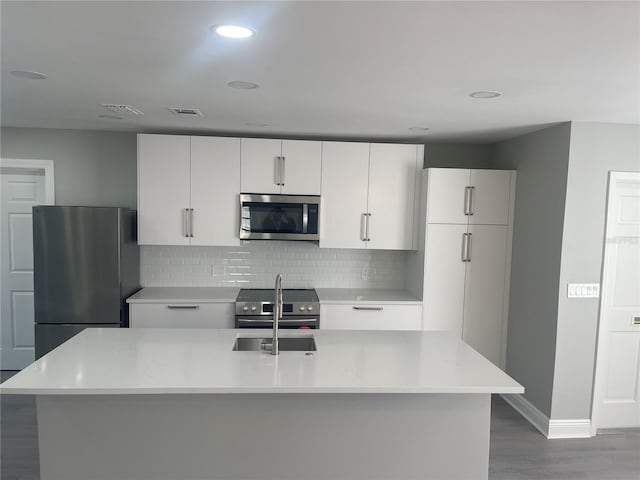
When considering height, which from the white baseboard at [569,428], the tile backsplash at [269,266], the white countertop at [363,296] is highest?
the tile backsplash at [269,266]

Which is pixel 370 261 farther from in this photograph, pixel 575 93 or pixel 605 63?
pixel 605 63

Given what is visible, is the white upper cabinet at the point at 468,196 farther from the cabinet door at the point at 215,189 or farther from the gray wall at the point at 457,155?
the cabinet door at the point at 215,189

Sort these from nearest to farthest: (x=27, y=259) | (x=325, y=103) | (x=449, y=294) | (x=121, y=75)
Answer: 1. (x=121, y=75)
2. (x=325, y=103)
3. (x=449, y=294)
4. (x=27, y=259)

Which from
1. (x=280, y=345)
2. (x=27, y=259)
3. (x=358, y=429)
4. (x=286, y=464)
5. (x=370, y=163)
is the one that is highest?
(x=370, y=163)

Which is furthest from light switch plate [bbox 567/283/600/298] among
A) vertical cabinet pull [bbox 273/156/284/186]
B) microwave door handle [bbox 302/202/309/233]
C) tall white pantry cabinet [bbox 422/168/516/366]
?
vertical cabinet pull [bbox 273/156/284/186]

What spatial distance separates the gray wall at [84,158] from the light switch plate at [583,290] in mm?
3978

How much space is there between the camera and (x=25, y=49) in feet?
6.49

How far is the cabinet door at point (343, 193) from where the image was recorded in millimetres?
4051

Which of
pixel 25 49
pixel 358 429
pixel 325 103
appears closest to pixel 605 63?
pixel 325 103

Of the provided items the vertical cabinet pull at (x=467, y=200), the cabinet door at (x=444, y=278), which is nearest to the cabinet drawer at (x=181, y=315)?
the cabinet door at (x=444, y=278)

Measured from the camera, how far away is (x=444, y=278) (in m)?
3.98

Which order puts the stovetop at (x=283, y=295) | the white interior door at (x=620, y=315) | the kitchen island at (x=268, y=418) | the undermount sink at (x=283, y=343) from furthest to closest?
the stovetop at (x=283, y=295) < the white interior door at (x=620, y=315) < the undermount sink at (x=283, y=343) < the kitchen island at (x=268, y=418)

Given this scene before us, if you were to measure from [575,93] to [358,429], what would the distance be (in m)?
2.24

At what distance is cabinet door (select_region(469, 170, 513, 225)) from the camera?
3.93m
